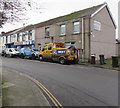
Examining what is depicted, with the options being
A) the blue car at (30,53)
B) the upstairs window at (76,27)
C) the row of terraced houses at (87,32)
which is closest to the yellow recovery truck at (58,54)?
the row of terraced houses at (87,32)

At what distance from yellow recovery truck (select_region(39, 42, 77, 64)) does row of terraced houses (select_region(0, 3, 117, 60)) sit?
6.55 ft

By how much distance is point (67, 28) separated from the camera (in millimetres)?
19031

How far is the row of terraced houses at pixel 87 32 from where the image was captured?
16484mm

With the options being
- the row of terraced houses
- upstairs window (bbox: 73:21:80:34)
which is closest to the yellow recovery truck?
the row of terraced houses

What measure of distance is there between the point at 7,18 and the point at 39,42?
62.9 ft

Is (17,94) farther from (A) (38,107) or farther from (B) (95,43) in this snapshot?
(B) (95,43)

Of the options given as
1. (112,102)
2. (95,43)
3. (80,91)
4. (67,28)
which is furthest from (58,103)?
(67,28)

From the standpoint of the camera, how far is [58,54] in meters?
13.3

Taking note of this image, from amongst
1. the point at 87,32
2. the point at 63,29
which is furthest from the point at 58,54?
the point at 63,29

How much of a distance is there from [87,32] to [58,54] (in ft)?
19.2

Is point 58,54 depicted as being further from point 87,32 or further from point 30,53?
point 30,53

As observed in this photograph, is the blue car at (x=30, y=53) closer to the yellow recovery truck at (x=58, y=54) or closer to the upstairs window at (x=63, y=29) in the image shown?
the yellow recovery truck at (x=58, y=54)

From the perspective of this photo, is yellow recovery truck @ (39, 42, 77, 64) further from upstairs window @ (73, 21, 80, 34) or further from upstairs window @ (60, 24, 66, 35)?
upstairs window @ (60, 24, 66, 35)

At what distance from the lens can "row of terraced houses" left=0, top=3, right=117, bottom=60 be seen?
54.1 ft
